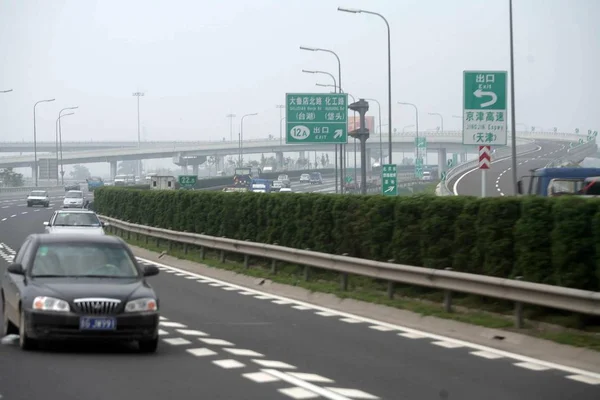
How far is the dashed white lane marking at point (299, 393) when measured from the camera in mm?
9516

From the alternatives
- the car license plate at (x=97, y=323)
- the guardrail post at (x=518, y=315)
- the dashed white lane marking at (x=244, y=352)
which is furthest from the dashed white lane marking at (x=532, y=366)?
the car license plate at (x=97, y=323)

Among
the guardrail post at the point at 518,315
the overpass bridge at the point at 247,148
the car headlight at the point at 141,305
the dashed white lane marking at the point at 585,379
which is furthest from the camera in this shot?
the overpass bridge at the point at 247,148

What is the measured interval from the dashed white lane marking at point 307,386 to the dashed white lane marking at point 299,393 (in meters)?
0.06

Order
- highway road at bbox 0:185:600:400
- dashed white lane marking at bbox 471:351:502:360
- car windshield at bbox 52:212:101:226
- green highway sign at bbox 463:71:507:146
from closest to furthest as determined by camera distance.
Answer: highway road at bbox 0:185:600:400 < dashed white lane marking at bbox 471:351:502:360 < green highway sign at bbox 463:71:507:146 < car windshield at bbox 52:212:101:226

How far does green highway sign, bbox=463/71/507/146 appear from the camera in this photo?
22641 millimetres

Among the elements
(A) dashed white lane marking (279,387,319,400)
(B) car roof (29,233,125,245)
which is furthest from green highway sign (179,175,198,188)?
(A) dashed white lane marking (279,387,319,400)

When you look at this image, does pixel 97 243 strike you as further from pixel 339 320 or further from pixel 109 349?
pixel 339 320

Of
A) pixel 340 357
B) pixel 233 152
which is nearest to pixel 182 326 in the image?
pixel 340 357

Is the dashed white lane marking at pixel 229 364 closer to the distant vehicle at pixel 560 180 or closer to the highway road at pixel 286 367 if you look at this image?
the highway road at pixel 286 367

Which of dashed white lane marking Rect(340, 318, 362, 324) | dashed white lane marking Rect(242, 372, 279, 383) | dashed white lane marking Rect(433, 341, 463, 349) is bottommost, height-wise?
dashed white lane marking Rect(340, 318, 362, 324)

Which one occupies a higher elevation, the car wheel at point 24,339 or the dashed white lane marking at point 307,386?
the car wheel at point 24,339

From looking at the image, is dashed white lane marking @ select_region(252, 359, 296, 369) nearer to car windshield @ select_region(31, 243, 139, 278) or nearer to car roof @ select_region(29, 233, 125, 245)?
car windshield @ select_region(31, 243, 139, 278)

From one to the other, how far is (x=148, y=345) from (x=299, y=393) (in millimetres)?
3204

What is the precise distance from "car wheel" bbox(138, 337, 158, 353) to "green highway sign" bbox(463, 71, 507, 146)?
12.2 meters
